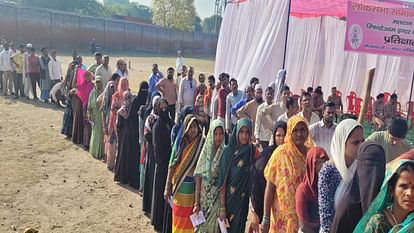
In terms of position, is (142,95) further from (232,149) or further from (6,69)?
(6,69)

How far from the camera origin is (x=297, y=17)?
43.1 ft

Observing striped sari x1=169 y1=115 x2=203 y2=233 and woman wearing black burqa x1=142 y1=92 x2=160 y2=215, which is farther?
woman wearing black burqa x1=142 y1=92 x2=160 y2=215

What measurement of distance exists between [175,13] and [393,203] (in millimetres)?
53535

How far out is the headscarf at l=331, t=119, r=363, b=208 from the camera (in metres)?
2.30

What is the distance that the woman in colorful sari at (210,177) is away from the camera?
3541 millimetres

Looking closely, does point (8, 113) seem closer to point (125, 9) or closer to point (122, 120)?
point (122, 120)

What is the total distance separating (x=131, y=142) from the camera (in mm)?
6109

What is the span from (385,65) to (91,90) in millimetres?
9221

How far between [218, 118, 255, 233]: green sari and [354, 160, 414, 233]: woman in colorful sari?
1.58 meters

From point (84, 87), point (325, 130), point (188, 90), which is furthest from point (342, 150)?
point (84, 87)

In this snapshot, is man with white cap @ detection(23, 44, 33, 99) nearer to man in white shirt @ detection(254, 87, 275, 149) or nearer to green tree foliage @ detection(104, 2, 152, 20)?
man in white shirt @ detection(254, 87, 275, 149)

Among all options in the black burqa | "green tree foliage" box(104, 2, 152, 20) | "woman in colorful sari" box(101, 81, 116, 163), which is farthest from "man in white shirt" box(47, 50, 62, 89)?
"green tree foliage" box(104, 2, 152, 20)

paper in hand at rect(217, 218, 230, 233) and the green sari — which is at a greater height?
the green sari

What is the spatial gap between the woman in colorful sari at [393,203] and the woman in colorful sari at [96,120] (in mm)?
6105
